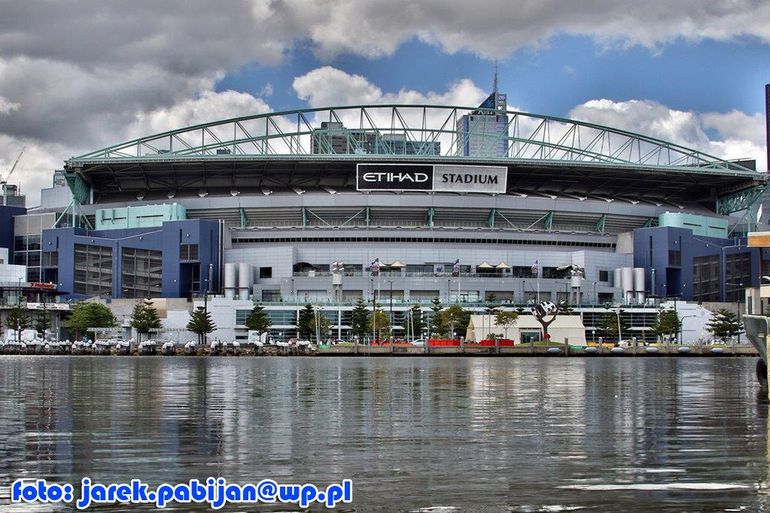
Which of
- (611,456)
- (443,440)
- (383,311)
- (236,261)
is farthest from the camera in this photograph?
(236,261)

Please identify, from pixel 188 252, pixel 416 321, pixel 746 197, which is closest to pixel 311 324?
pixel 416 321

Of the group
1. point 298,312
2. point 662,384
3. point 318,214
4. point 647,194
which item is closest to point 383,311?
point 298,312

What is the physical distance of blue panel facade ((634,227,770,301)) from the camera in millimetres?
174250

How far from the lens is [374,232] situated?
175750 millimetres

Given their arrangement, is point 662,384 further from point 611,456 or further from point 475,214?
point 475,214

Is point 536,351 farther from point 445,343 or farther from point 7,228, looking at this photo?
point 7,228

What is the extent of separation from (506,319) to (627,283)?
125 feet

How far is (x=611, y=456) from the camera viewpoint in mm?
26484

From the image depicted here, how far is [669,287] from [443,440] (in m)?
153

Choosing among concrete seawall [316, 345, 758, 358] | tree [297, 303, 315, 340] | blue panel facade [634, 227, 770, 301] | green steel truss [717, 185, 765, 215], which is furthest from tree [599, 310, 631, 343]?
green steel truss [717, 185, 765, 215]

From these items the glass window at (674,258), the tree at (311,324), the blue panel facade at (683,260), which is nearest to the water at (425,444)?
the tree at (311,324)

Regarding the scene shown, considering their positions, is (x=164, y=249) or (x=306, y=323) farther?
(x=164, y=249)

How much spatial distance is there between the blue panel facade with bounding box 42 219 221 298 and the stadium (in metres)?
0.22

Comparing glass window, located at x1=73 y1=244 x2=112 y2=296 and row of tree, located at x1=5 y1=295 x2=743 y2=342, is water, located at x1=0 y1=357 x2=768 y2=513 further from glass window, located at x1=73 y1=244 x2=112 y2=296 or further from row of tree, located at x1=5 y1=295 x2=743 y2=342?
glass window, located at x1=73 y1=244 x2=112 y2=296
